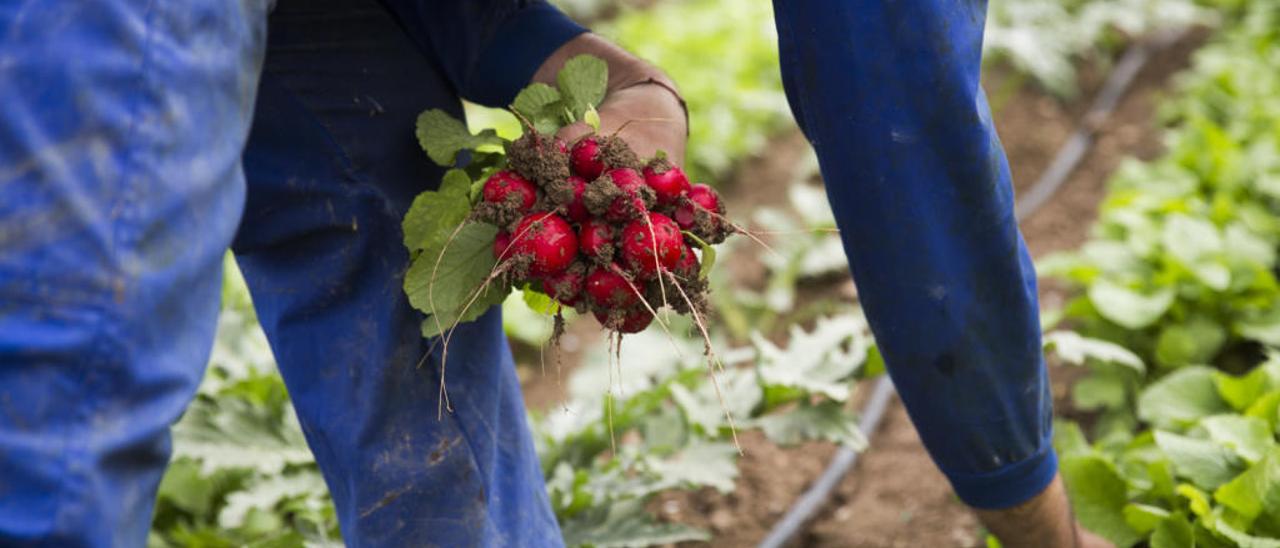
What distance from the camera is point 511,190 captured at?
167 centimetres

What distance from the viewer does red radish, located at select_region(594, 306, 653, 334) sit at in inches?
64.9

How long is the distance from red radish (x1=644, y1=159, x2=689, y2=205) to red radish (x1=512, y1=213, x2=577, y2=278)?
0.13 m

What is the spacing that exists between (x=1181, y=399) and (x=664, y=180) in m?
1.70

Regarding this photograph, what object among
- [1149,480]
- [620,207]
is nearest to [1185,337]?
[1149,480]

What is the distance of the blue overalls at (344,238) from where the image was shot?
1058 millimetres

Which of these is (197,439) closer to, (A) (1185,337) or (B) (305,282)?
(B) (305,282)

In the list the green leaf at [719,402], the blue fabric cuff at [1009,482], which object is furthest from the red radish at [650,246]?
the green leaf at [719,402]

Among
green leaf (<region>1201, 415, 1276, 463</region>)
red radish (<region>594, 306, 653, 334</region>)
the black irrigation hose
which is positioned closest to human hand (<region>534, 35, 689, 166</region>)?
red radish (<region>594, 306, 653, 334</region>)

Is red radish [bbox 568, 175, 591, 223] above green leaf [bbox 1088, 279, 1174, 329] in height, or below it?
above

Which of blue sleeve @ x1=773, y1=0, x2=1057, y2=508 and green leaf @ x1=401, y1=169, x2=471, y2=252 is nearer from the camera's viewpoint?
blue sleeve @ x1=773, y1=0, x2=1057, y2=508

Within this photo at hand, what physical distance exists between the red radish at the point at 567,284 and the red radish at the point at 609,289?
14 mm

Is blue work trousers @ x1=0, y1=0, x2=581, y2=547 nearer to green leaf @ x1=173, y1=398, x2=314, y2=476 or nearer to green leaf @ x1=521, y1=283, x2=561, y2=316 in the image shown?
green leaf @ x1=521, y1=283, x2=561, y2=316

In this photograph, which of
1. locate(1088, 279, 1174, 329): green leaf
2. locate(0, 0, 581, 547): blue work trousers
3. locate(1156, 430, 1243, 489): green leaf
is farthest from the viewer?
locate(1088, 279, 1174, 329): green leaf

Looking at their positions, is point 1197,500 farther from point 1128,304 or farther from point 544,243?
point 544,243
